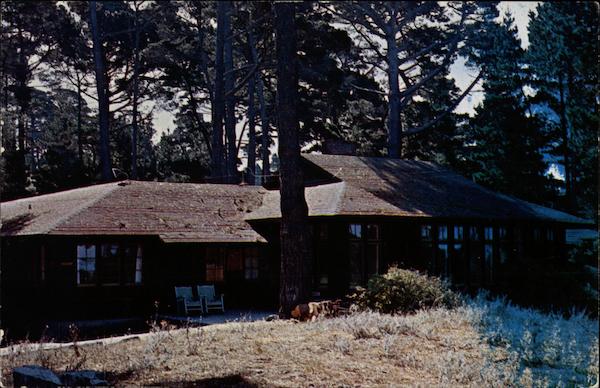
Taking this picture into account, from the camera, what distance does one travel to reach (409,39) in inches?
1139

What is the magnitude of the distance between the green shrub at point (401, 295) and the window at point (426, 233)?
6506 millimetres

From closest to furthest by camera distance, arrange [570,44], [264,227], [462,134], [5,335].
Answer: [570,44] < [5,335] < [264,227] < [462,134]

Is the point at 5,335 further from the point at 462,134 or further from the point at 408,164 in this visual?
the point at 462,134

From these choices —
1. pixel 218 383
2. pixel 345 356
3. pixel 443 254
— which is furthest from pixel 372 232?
pixel 218 383

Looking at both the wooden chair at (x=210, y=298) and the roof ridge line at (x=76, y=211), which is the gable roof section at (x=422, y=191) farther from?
the roof ridge line at (x=76, y=211)

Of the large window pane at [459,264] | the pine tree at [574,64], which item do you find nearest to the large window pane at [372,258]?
the large window pane at [459,264]

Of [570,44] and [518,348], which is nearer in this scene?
[518,348]

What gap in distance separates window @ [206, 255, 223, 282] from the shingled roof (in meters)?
1.04

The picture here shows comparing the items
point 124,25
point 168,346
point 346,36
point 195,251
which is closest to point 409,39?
point 346,36

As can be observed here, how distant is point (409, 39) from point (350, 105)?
8546 mm

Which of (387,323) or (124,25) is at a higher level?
(124,25)

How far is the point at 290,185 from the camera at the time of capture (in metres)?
15.1

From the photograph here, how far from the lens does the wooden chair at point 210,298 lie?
20.4 m

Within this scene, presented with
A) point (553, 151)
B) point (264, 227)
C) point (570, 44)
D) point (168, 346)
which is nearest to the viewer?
point (168, 346)
